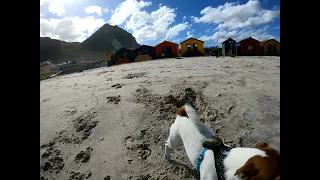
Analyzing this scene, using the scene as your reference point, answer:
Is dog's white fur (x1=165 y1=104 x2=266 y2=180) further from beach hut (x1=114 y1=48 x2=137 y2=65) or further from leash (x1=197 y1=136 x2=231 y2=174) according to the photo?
beach hut (x1=114 y1=48 x2=137 y2=65)

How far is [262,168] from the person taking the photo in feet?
5.38

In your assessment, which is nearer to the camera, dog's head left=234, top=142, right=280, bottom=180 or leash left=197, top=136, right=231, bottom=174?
dog's head left=234, top=142, right=280, bottom=180

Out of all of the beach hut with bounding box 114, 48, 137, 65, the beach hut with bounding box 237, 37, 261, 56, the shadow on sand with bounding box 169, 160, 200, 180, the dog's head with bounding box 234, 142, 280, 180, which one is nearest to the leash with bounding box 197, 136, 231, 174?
the dog's head with bounding box 234, 142, 280, 180

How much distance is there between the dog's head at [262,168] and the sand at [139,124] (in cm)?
123

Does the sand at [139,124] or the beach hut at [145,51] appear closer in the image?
the sand at [139,124]

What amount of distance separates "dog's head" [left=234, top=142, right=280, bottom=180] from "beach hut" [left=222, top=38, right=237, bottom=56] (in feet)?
74.4

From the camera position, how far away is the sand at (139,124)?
3.13 meters

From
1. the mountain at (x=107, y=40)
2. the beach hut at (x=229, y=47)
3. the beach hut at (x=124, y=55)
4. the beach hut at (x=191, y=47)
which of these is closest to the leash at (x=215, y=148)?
the beach hut at (x=124, y=55)

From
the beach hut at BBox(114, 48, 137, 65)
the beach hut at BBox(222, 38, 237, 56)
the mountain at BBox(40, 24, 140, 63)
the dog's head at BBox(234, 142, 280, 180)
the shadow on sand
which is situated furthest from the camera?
the mountain at BBox(40, 24, 140, 63)

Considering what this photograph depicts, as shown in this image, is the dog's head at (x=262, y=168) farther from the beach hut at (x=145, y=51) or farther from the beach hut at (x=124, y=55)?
the beach hut at (x=124, y=55)

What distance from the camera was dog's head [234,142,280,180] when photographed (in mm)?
1582
